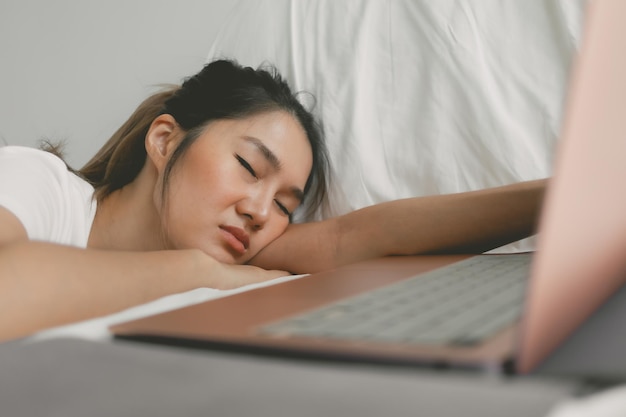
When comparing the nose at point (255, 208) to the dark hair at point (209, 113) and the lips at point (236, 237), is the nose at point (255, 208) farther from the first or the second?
A: the dark hair at point (209, 113)

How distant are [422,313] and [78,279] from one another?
1.19ft

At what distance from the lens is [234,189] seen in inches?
37.9

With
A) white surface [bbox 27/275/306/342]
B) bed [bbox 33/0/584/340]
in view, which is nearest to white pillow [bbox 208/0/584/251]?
bed [bbox 33/0/584/340]

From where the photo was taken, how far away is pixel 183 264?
0.70 metres

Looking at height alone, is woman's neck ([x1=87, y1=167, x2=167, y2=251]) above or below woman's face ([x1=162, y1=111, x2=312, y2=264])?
below

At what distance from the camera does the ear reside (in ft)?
3.71

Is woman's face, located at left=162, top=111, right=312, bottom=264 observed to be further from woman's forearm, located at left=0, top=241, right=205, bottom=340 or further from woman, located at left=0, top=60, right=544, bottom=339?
woman's forearm, located at left=0, top=241, right=205, bottom=340

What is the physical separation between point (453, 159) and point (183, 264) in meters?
0.49

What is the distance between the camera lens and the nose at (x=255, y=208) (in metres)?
0.97

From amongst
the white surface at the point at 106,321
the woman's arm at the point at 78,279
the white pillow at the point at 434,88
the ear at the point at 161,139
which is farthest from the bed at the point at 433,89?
the white surface at the point at 106,321

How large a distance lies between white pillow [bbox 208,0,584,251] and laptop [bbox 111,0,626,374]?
515mm

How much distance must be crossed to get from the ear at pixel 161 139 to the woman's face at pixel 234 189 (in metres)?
0.09

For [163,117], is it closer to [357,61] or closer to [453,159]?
[357,61]

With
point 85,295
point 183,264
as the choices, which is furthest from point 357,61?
point 85,295
